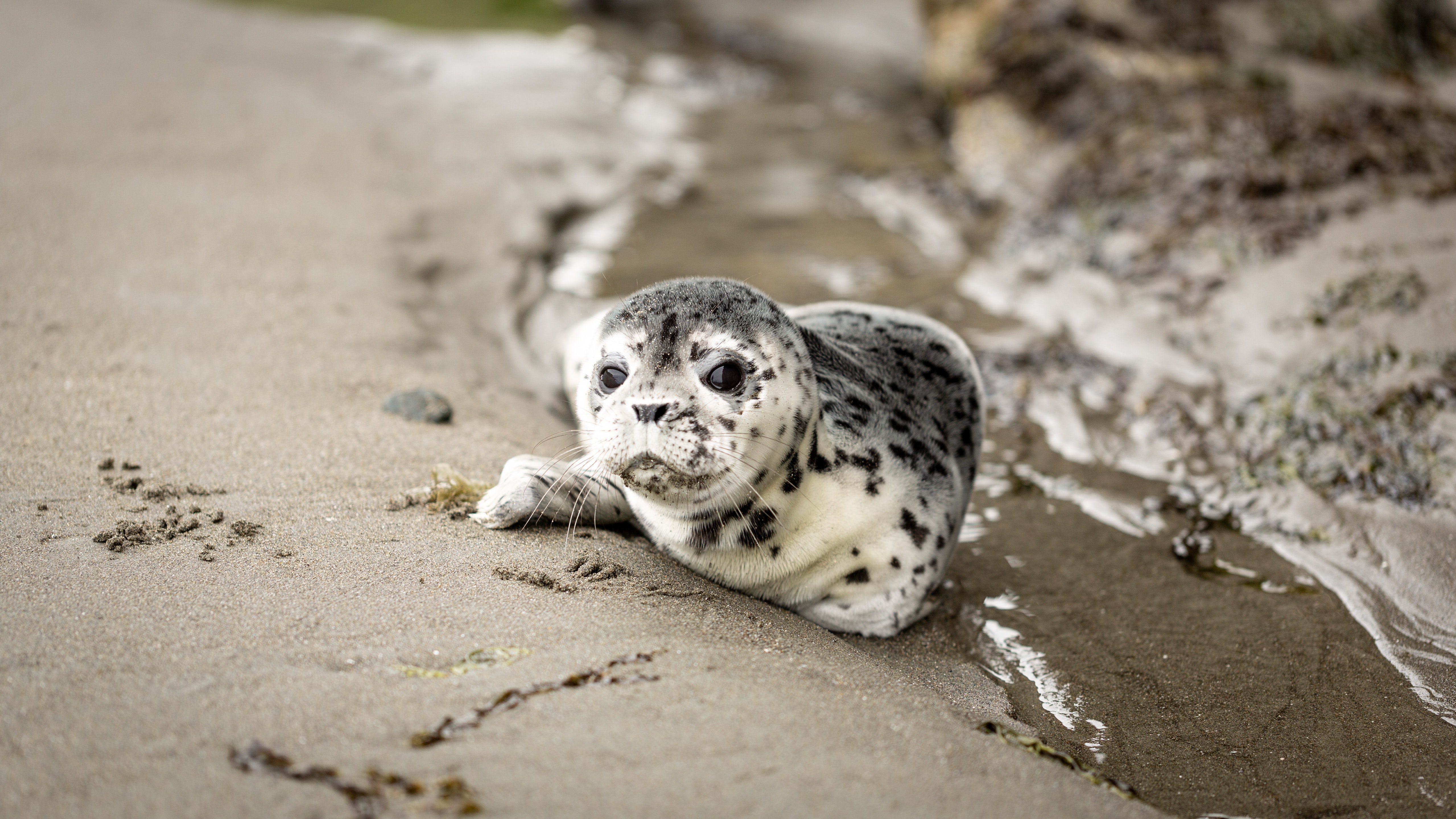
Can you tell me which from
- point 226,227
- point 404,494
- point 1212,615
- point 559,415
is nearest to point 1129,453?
point 1212,615

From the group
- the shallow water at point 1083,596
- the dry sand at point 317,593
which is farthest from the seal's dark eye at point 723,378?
the shallow water at point 1083,596

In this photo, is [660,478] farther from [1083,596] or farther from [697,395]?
[1083,596]

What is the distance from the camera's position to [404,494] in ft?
11.6

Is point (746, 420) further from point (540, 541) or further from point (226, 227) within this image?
point (226, 227)

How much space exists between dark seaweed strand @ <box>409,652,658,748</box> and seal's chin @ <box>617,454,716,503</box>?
452mm

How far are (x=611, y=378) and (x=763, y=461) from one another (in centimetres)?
48

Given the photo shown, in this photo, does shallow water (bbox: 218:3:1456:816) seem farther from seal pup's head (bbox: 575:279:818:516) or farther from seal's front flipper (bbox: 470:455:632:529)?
seal's front flipper (bbox: 470:455:632:529)

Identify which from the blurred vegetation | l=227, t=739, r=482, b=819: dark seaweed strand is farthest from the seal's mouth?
the blurred vegetation

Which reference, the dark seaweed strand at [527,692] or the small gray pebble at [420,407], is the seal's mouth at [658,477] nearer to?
the dark seaweed strand at [527,692]

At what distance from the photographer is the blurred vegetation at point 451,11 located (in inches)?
464

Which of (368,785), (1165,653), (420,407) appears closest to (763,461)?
(368,785)

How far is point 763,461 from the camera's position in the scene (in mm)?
3127

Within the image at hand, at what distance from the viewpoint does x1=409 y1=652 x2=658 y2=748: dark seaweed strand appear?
2.36m

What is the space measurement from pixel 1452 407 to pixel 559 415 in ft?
12.1
